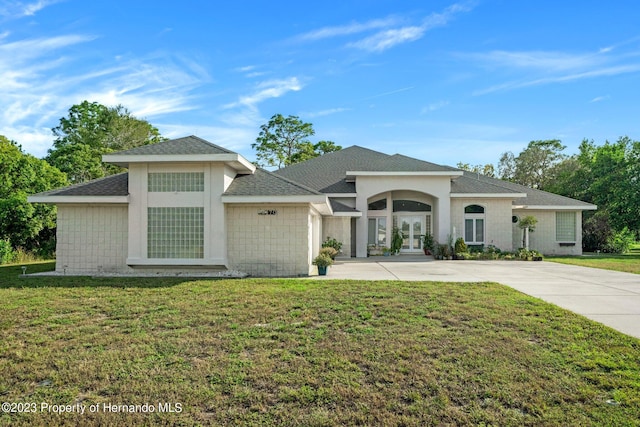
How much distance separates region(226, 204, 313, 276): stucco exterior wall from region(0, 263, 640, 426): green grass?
479 centimetres

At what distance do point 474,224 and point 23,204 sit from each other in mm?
24775

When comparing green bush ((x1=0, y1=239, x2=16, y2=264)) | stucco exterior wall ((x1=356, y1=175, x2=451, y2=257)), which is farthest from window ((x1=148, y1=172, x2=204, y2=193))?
green bush ((x1=0, y1=239, x2=16, y2=264))

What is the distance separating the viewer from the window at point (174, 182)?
13352 millimetres

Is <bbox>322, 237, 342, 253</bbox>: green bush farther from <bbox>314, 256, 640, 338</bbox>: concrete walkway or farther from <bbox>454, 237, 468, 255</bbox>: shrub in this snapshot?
<bbox>454, 237, 468, 255</bbox>: shrub

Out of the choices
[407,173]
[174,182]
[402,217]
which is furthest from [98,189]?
[402,217]

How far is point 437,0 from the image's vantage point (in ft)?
39.9

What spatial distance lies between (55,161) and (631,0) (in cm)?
3671

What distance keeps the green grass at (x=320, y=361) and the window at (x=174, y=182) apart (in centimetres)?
516

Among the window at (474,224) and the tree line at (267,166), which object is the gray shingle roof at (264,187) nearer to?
the window at (474,224)

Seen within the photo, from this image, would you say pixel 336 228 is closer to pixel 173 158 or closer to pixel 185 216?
pixel 185 216

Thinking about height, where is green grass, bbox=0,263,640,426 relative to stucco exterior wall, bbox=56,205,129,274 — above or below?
below

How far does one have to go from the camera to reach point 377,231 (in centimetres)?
2419

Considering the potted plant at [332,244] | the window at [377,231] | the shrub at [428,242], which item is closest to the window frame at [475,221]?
the shrub at [428,242]

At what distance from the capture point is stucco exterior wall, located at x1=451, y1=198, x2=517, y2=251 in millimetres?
22969
